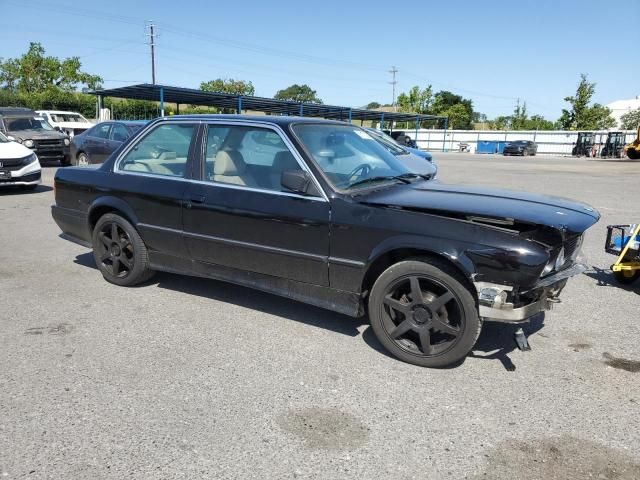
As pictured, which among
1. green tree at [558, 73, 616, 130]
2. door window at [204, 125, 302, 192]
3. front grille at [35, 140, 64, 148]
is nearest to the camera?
door window at [204, 125, 302, 192]

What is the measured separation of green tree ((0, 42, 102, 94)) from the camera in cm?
4466

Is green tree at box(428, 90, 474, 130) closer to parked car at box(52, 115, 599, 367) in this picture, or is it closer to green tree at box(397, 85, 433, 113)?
green tree at box(397, 85, 433, 113)

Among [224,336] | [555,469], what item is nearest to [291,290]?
[224,336]

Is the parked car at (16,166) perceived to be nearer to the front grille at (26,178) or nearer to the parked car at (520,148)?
the front grille at (26,178)

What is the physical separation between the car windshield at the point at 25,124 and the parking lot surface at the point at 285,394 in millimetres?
14804

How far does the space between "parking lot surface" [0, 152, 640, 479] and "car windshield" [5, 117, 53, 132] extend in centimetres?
1480

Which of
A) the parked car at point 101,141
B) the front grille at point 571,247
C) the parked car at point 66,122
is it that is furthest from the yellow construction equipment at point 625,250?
the parked car at point 66,122

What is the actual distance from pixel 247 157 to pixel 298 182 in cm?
77

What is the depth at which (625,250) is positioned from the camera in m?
4.99

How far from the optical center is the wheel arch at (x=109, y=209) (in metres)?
4.84

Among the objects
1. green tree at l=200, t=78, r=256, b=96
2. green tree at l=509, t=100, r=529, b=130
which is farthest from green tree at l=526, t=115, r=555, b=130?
green tree at l=200, t=78, r=256, b=96

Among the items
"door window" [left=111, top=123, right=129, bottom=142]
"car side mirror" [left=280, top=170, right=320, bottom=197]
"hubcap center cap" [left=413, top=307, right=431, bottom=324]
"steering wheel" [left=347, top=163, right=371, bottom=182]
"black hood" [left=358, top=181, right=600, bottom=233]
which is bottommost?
"hubcap center cap" [left=413, top=307, right=431, bottom=324]

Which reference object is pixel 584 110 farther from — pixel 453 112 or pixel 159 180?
pixel 159 180

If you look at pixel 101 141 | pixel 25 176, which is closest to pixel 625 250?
pixel 25 176
